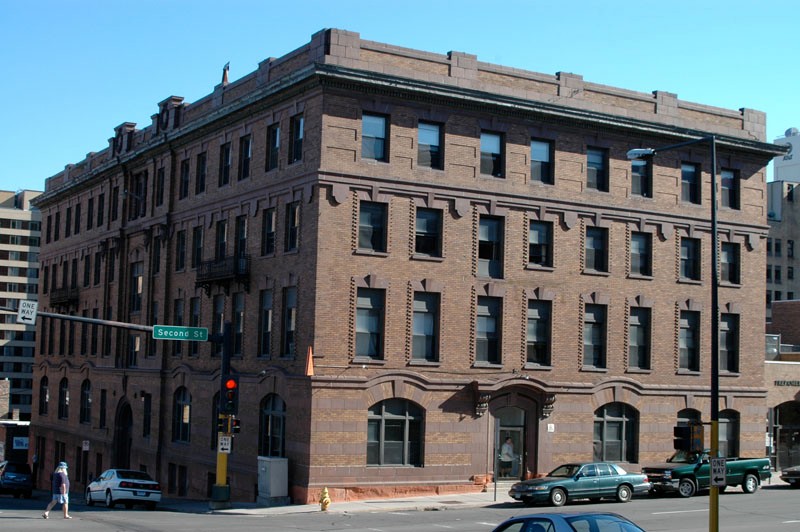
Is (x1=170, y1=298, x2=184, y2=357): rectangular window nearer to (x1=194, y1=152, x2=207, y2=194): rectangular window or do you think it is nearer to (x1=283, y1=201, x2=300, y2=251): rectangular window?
(x1=194, y1=152, x2=207, y2=194): rectangular window

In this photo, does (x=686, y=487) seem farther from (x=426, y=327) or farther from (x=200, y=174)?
(x=200, y=174)

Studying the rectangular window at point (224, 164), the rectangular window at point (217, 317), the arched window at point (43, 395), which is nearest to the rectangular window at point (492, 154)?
the rectangular window at point (224, 164)

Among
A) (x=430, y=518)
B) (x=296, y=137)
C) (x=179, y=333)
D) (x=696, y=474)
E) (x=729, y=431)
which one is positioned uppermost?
(x=296, y=137)

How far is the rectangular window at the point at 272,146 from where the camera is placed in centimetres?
4159

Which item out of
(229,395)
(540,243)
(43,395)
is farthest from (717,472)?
(43,395)

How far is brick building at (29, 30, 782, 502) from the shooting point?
125 feet

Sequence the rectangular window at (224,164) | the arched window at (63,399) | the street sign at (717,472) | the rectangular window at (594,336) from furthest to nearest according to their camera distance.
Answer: the arched window at (63,399) < the rectangular window at (224,164) < the rectangular window at (594,336) < the street sign at (717,472)

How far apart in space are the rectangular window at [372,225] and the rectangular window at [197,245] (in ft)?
39.1

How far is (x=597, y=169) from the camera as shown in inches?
1718

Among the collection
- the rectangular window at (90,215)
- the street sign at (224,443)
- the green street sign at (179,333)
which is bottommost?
the street sign at (224,443)

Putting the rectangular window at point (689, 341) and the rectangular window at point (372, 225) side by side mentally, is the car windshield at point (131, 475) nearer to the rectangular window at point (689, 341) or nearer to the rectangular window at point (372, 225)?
the rectangular window at point (372, 225)

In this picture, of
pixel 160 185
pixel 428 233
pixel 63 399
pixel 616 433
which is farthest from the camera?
pixel 63 399

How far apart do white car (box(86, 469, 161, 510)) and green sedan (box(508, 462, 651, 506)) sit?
533 inches

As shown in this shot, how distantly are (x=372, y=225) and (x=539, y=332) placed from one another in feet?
26.9
